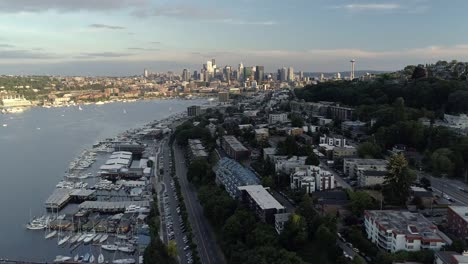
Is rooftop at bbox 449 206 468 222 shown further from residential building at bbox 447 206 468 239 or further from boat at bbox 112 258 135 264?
boat at bbox 112 258 135 264

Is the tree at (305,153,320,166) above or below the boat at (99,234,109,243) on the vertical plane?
above

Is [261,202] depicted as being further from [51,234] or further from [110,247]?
[51,234]

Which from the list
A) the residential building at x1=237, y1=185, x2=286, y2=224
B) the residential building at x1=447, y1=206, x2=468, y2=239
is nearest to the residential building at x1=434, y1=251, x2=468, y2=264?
the residential building at x1=447, y1=206, x2=468, y2=239

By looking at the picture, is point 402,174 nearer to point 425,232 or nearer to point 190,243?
point 425,232

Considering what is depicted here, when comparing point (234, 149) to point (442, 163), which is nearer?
point (442, 163)

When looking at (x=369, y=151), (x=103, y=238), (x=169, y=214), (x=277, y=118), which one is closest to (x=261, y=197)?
(x=169, y=214)
